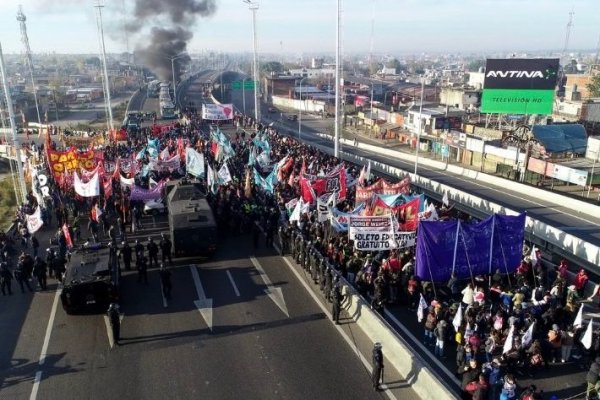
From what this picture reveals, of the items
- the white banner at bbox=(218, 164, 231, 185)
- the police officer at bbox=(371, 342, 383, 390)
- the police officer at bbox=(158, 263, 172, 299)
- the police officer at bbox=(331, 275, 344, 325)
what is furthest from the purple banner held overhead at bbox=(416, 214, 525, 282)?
the white banner at bbox=(218, 164, 231, 185)

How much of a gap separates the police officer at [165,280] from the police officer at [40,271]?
13.7 feet

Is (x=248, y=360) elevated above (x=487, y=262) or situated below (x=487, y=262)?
below

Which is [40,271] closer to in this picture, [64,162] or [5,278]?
[5,278]

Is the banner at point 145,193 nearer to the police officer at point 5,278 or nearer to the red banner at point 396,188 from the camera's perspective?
the police officer at point 5,278

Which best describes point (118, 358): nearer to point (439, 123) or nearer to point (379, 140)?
point (439, 123)

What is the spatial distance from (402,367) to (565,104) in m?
59.5

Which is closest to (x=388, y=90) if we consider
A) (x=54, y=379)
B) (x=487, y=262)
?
(x=487, y=262)

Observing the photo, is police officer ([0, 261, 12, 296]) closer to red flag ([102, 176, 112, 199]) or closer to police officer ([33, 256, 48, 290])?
police officer ([33, 256, 48, 290])

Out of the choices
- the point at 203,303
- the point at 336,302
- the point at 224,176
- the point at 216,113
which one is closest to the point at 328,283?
the point at 336,302

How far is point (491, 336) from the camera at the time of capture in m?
11.9

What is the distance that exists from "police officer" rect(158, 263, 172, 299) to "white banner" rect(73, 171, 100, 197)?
24.9 feet

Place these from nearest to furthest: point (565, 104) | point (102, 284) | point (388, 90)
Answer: point (102, 284) < point (565, 104) < point (388, 90)

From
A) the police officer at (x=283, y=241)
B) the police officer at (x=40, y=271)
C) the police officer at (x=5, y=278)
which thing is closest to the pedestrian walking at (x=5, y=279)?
the police officer at (x=5, y=278)

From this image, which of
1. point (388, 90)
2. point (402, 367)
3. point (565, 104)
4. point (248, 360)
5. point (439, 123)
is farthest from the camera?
point (388, 90)
